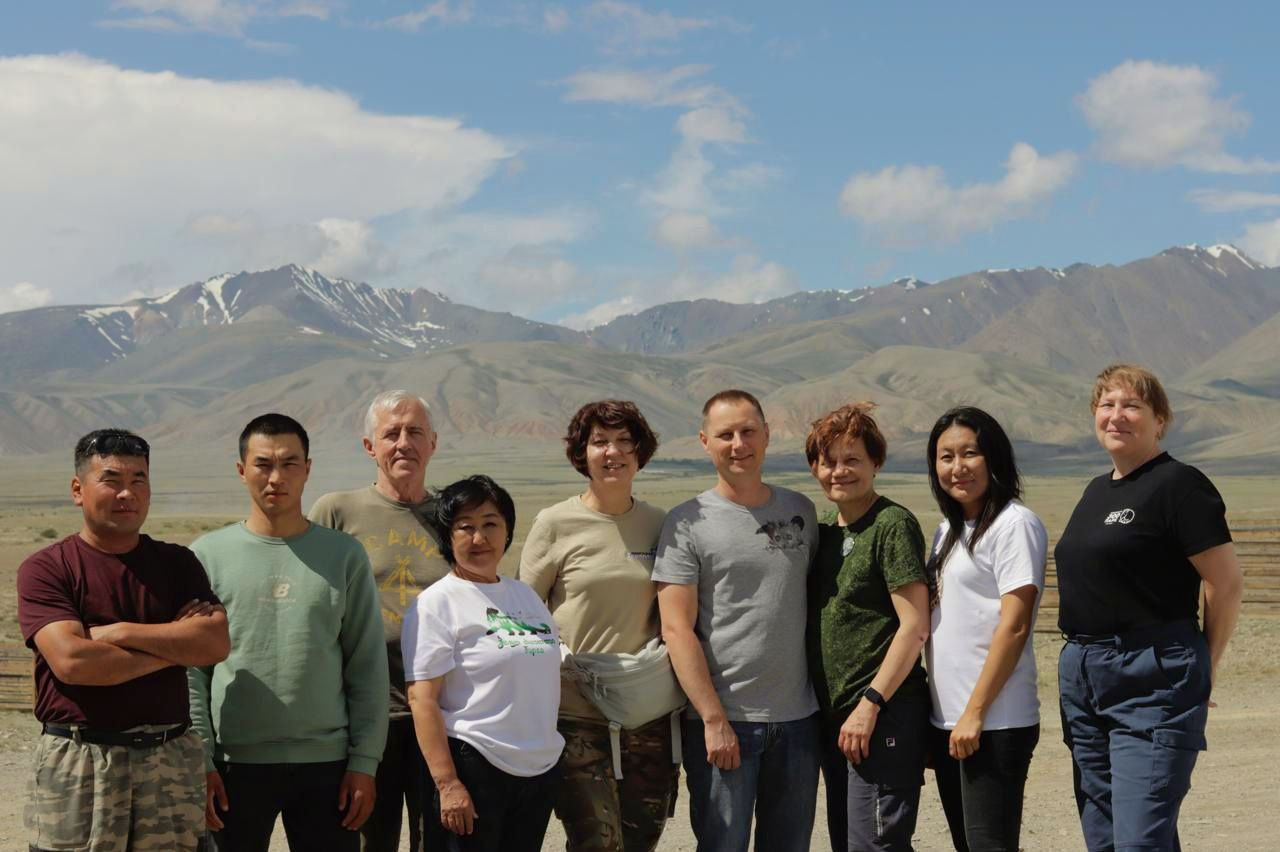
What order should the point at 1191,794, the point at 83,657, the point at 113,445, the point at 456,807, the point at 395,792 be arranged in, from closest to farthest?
the point at 83,657 → the point at 113,445 → the point at 456,807 → the point at 395,792 → the point at 1191,794

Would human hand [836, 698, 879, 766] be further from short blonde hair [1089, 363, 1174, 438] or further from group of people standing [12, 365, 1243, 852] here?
short blonde hair [1089, 363, 1174, 438]

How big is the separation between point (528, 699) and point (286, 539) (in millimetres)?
936

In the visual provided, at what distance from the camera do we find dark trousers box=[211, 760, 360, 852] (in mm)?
4164

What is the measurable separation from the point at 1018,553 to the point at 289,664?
2.36m

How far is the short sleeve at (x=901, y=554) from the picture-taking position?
4312 millimetres

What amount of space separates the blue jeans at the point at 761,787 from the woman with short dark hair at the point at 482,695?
0.55 m

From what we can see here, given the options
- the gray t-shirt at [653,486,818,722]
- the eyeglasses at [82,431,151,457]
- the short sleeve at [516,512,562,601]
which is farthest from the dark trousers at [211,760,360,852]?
the gray t-shirt at [653,486,818,722]

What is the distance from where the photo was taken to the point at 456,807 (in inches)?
160

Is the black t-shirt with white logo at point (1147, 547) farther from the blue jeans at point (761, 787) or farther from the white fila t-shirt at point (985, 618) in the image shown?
the blue jeans at point (761, 787)

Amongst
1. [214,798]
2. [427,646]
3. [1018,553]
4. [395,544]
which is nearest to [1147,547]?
[1018,553]

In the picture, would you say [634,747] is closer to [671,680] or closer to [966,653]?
[671,680]

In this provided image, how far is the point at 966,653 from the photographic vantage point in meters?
4.32

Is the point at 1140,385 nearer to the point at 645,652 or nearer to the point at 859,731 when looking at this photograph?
the point at 859,731

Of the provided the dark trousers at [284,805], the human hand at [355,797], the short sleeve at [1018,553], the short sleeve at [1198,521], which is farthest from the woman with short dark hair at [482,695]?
the short sleeve at [1198,521]
